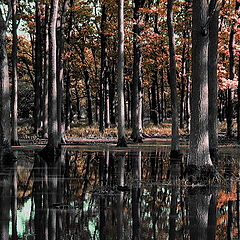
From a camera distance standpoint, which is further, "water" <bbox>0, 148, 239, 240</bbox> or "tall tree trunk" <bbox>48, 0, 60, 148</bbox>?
"tall tree trunk" <bbox>48, 0, 60, 148</bbox>

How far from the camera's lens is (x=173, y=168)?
1697 cm

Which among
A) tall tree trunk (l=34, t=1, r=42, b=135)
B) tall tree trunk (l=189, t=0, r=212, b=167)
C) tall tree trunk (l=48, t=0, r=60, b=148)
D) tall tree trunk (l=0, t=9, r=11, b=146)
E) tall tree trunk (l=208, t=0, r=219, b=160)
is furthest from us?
tall tree trunk (l=34, t=1, r=42, b=135)

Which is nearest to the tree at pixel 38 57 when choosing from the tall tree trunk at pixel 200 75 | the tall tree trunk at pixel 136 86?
the tall tree trunk at pixel 136 86

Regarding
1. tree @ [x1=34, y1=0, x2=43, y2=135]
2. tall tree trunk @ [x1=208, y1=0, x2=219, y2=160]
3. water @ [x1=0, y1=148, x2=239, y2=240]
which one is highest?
tree @ [x1=34, y1=0, x2=43, y2=135]

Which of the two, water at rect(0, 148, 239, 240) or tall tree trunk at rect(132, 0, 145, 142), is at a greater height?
tall tree trunk at rect(132, 0, 145, 142)

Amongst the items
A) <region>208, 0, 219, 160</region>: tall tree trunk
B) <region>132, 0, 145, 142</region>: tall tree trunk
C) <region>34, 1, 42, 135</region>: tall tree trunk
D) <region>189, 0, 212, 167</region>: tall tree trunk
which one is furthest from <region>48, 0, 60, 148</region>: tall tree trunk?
<region>34, 1, 42, 135</region>: tall tree trunk

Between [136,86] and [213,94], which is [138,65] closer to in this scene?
[136,86]

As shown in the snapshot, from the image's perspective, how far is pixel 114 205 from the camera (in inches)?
381

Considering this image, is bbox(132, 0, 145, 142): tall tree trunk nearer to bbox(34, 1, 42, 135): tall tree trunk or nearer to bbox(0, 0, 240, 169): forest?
bbox(0, 0, 240, 169): forest

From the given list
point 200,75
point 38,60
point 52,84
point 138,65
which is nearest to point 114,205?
point 200,75

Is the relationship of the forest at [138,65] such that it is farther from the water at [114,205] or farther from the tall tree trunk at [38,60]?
the water at [114,205]

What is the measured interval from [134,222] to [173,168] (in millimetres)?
8988

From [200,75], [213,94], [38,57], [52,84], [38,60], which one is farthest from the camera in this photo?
[38,60]

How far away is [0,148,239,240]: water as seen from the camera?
7.45 meters
